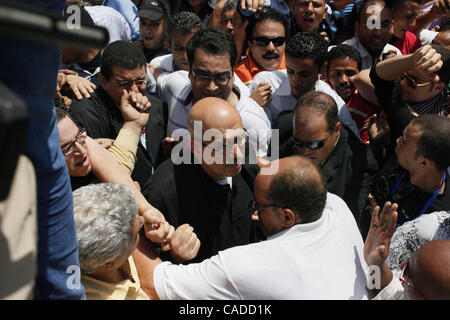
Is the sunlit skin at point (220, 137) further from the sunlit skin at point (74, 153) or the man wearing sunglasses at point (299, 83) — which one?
→ the man wearing sunglasses at point (299, 83)

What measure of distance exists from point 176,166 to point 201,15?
9.38 ft

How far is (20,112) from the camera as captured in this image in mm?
582

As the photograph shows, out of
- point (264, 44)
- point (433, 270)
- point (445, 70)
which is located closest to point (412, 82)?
point (445, 70)

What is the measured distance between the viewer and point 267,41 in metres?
3.76

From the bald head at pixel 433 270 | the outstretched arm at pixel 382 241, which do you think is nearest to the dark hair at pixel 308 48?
the outstretched arm at pixel 382 241

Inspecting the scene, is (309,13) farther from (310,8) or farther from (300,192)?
(300,192)

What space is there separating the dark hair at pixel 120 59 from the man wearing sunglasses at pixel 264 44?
1.18m

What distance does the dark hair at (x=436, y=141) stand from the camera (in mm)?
2438

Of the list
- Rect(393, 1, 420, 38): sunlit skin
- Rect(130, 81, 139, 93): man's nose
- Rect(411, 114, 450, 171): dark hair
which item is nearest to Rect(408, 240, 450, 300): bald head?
Rect(411, 114, 450, 171): dark hair

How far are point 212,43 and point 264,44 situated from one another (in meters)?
0.93

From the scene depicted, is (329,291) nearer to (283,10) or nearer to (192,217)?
(192,217)

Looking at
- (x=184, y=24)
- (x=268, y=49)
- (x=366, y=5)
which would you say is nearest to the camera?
(x=184, y=24)

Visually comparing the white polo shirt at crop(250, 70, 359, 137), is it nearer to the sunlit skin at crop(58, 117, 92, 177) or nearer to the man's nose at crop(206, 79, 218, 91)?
the man's nose at crop(206, 79, 218, 91)
